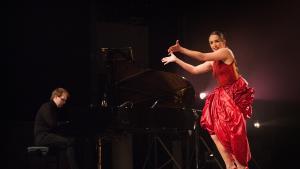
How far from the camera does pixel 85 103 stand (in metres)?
6.70

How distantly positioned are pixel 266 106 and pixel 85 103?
251 cm

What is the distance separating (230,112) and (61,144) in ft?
7.80

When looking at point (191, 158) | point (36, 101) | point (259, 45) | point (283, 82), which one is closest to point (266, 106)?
point (283, 82)

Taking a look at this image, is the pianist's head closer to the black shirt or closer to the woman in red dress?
the black shirt

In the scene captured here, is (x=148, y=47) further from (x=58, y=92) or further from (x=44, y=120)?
(x=44, y=120)

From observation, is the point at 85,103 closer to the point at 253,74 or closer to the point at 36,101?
the point at 36,101

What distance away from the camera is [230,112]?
4.30m

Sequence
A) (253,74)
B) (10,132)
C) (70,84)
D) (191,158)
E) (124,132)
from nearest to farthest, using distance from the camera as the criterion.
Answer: (124,132)
(191,158)
(10,132)
(253,74)
(70,84)

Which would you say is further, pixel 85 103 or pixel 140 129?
pixel 85 103

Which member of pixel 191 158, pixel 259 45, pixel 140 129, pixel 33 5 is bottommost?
pixel 191 158

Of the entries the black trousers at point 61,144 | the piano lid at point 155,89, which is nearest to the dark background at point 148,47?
the black trousers at point 61,144

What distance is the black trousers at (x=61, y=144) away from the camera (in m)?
5.67

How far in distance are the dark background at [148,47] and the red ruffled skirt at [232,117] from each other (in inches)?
65.2

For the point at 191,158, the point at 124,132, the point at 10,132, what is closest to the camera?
the point at 124,132
